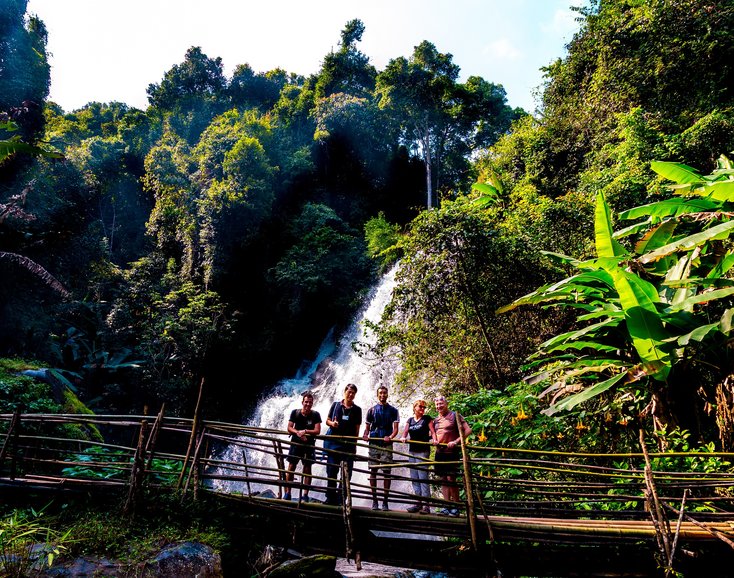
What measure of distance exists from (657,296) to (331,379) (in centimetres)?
1051

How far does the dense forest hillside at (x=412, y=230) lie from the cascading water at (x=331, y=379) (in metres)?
1.07

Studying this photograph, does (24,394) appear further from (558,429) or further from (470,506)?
(558,429)

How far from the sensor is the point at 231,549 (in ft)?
11.5

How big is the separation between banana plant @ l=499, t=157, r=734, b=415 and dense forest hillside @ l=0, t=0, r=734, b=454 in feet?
0.09

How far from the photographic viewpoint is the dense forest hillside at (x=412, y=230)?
190 inches

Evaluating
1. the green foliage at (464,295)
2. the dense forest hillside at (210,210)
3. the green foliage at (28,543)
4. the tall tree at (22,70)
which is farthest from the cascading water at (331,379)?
the tall tree at (22,70)

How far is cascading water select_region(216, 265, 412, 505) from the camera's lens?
11.6 meters

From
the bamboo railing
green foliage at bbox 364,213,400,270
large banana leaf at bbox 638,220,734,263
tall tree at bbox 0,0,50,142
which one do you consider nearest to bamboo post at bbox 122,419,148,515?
the bamboo railing

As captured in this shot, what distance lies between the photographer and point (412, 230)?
8.09 m

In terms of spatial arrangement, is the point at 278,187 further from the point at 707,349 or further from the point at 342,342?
the point at 707,349

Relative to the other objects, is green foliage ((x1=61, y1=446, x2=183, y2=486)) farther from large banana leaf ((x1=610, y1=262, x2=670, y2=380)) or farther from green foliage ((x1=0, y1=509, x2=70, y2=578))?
large banana leaf ((x1=610, y1=262, x2=670, y2=380))

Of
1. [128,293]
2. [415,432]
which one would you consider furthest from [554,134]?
[128,293]

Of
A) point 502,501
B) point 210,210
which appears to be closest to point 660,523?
point 502,501

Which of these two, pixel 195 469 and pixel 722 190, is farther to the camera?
pixel 722 190
